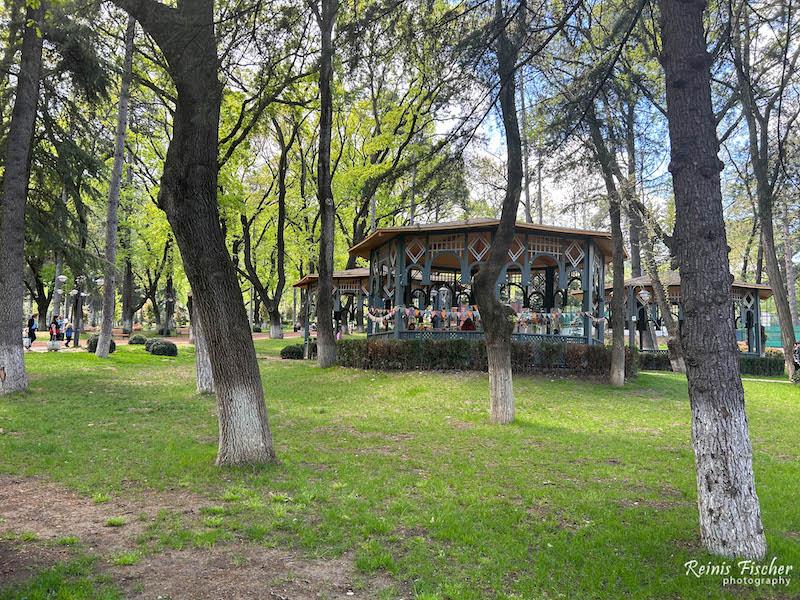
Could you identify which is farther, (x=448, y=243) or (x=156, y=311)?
(x=156, y=311)

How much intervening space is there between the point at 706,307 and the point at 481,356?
34.9 feet

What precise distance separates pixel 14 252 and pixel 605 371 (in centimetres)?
1459

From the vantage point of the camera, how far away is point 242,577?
3410 millimetres

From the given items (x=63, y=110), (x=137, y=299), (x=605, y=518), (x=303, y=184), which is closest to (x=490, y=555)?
(x=605, y=518)

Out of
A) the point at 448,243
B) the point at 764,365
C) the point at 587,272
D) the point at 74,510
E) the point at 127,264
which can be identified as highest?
the point at 127,264

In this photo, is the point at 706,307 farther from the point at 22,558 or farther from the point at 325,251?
the point at 325,251

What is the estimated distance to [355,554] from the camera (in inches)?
150

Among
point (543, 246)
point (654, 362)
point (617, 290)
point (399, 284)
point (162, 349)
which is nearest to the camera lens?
point (617, 290)

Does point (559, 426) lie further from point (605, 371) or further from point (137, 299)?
point (137, 299)

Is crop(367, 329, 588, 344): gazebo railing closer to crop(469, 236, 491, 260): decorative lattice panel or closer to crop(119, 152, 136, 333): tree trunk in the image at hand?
crop(469, 236, 491, 260): decorative lattice panel

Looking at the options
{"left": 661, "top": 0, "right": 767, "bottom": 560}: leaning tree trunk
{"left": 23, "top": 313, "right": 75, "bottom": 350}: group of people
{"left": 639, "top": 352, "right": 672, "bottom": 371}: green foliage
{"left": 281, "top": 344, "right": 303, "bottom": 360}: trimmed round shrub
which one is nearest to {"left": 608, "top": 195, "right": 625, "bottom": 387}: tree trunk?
{"left": 639, "top": 352, "right": 672, "bottom": 371}: green foliage

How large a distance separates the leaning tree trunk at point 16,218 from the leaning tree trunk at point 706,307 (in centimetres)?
1152

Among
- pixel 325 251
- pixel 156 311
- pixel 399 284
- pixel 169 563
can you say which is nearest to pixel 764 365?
pixel 399 284

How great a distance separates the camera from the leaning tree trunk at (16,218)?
10.1 meters
